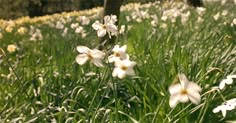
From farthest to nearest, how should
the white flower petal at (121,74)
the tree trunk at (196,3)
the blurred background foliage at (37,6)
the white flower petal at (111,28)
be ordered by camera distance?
the blurred background foliage at (37,6) → the tree trunk at (196,3) → the white flower petal at (111,28) → the white flower petal at (121,74)

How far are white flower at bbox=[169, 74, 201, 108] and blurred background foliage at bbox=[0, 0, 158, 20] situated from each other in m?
16.9

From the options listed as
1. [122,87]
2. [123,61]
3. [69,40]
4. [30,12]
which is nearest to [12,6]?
[30,12]

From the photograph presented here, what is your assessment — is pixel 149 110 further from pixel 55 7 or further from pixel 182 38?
pixel 55 7

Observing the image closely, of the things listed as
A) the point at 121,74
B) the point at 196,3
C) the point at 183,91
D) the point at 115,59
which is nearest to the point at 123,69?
the point at 121,74

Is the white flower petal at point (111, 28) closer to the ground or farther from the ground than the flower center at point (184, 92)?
farther from the ground

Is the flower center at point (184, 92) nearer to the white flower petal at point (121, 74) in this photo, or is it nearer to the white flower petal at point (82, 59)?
the white flower petal at point (121, 74)

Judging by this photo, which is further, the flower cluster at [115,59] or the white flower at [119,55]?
the white flower at [119,55]

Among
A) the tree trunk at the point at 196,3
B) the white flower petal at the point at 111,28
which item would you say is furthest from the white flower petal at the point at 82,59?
the tree trunk at the point at 196,3

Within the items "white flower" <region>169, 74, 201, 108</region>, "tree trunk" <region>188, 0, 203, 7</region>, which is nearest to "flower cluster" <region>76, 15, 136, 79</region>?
"white flower" <region>169, 74, 201, 108</region>

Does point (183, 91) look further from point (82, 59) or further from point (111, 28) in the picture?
point (111, 28)

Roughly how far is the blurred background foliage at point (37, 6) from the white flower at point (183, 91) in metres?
16.9

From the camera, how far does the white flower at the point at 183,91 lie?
180 centimetres

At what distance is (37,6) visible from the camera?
21547 millimetres

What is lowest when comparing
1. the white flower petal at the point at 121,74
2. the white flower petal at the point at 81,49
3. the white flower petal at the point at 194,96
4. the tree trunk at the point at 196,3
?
the white flower petal at the point at 194,96
